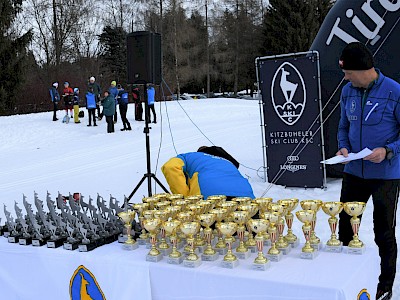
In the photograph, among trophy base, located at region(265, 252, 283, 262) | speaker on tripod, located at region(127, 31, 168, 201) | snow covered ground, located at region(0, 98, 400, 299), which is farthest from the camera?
snow covered ground, located at region(0, 98, 400, 299)

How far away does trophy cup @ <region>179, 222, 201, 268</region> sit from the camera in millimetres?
2326

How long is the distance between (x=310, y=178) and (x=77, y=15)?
30935 millimetres

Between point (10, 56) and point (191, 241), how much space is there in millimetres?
24738

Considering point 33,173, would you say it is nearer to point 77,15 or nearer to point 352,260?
point 352,260

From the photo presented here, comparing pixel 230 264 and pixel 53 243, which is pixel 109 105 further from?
pixel 230 264

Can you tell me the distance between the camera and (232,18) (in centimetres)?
4219

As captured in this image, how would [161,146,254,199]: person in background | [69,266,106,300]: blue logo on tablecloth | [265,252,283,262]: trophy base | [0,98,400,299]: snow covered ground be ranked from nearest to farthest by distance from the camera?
[265,252,283,262]: trophy base → [69,266,106,300]: blue logo on tablecloth → [161,146,254,199]: person in background → [0,98,400,299]: snow covered ground

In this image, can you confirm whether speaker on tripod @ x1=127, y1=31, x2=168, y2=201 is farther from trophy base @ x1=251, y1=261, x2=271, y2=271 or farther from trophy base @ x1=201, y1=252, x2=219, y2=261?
trophy base @ x1=251, y1=261, x2=271, y2=271

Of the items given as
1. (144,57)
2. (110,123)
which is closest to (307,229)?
(144,57)

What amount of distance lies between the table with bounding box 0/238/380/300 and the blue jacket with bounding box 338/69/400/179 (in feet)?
2.58

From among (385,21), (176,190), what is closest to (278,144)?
(385,21)

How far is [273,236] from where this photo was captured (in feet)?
7.80

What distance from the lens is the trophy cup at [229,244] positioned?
2295 mm

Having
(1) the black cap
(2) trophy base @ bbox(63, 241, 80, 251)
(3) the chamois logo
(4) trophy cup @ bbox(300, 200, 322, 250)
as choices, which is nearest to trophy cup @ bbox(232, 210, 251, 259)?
(4) trophy cup @ bbox(300, 200, 322, 250)
